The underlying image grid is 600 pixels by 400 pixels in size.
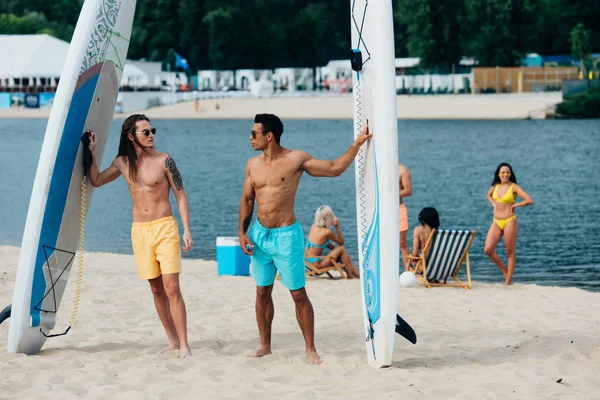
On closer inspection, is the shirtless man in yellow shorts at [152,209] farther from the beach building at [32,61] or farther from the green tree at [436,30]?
the green tree at [436,30]

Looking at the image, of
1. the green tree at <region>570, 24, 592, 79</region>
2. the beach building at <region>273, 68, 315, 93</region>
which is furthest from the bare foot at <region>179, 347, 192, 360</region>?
the beach building at <region>273, 68, 315, 93</region>

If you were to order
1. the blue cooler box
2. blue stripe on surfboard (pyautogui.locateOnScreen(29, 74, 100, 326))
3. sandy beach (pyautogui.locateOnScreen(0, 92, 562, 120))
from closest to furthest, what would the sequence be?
1. blue stripe on surfboard (pyautogui.locateOnScreen(29, 74, 100, 326))
2. the blue cooler box
3. sandy beach (pyautogui.locateOnScreen(0, 92, 562, 120))

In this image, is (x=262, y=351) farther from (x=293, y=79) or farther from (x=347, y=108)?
(x=293, y=79)

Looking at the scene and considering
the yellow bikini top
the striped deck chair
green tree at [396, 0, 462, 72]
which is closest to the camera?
the striped deck chair

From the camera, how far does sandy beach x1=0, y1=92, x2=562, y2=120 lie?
66.4m

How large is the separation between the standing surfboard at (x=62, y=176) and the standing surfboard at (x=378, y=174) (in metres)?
1.77

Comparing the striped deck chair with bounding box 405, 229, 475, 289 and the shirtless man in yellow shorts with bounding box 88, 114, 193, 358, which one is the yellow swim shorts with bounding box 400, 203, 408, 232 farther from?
the shirtless man in yellow shorts with bounding box 88, 114, 193, 358

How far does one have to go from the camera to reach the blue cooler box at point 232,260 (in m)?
11.5

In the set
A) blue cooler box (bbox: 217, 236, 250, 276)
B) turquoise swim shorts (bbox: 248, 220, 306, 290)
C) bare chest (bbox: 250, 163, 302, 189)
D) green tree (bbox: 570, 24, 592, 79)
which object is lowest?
blue cooler box (bbox: 217, 236, 250, 276)

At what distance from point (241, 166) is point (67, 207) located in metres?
31.4

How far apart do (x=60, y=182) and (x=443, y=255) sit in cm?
484

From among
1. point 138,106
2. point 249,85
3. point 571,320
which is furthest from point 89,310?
point 249,85

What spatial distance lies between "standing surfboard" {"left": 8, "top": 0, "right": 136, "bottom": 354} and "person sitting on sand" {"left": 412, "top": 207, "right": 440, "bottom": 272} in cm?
435

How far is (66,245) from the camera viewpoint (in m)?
7.39
